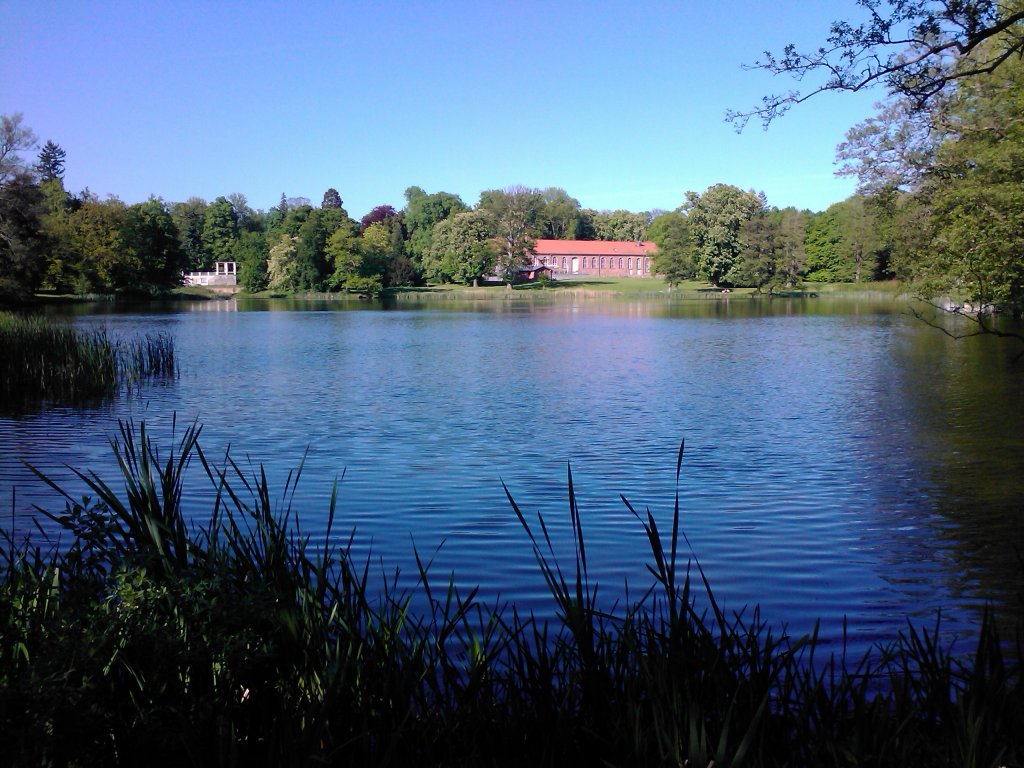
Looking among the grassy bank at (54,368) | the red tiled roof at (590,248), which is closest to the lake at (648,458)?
the grassy bank at (54,368)

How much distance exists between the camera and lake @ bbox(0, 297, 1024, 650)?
6.97m

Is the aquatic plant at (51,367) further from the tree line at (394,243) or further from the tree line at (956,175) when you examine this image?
the tree line at (394,243)

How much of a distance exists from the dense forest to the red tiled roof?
40.3 feet

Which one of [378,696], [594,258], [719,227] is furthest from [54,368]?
[594,258]

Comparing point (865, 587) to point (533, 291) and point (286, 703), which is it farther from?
point (533, 291)

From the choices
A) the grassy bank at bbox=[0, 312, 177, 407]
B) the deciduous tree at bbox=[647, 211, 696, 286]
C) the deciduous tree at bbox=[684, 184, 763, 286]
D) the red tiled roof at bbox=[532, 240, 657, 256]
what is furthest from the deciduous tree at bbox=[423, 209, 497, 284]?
the grassy bank at bbox=[0, 312, 177, 407]

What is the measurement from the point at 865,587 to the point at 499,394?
12075 millimetres

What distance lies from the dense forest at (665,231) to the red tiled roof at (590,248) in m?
12.3

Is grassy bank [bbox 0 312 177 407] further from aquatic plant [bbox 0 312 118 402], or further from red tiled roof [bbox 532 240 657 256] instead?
red tiled roof [bbox 532 240 657 256]

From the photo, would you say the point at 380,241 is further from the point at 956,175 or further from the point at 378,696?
the point at 378,696

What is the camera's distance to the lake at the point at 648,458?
697cm

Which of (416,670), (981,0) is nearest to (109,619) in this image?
(416,670)

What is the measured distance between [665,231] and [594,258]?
108 ft

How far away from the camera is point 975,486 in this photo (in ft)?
32.6
